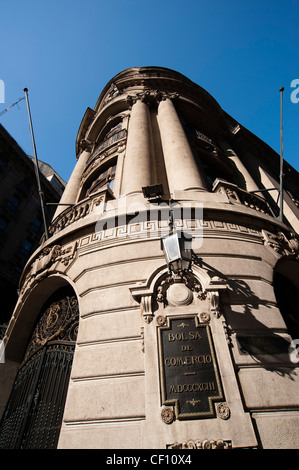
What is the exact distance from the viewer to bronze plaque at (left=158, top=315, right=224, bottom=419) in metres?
3.61

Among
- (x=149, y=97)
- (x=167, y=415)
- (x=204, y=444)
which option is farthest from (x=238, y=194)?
(x=149, y=97)

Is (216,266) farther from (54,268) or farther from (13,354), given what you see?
(13,354)

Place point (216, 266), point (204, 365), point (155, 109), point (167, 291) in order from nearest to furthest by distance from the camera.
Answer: point (204, 365) < point (167, 291) < point (216, 266) < point (155, 109)

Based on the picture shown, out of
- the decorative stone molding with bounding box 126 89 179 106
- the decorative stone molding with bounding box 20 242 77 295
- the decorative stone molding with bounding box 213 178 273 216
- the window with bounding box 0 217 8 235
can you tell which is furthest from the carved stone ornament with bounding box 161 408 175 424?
the window with bounding box 0 217 8 235

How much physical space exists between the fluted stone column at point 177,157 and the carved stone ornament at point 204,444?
5.93 m

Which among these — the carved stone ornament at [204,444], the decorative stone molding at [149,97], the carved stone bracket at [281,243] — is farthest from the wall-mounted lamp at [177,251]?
the decorative stone molding at [149,97]

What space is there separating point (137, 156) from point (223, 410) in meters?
7.92

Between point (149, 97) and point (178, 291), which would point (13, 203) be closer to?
point (149, 97)

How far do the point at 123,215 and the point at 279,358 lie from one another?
4526 mm

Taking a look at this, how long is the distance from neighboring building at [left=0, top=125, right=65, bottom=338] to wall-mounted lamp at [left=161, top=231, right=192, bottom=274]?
714 inches

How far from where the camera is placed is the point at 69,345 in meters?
5.77

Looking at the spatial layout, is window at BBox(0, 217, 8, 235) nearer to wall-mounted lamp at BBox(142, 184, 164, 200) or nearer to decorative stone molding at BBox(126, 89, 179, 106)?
decorative stone molding at BBox(126, 89, 179, 106)

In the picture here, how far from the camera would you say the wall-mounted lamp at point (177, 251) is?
426cm

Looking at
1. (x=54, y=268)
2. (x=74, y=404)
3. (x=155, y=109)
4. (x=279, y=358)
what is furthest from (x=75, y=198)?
(x=279, y=358)
